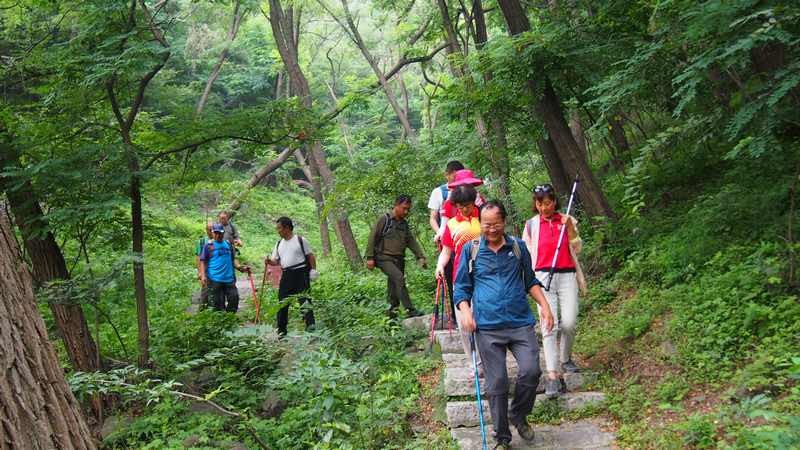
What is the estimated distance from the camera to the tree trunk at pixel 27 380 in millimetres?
2955

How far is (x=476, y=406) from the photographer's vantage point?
5.81 m

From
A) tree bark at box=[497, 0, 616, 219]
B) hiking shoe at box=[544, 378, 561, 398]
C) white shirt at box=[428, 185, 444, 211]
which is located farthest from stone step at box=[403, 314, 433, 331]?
tree bark at box=[497, 0, 616, 219]

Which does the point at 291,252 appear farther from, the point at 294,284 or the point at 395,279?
the point at 395,279

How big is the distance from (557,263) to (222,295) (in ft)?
20.6

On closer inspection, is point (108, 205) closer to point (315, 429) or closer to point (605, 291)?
point (315, 429)

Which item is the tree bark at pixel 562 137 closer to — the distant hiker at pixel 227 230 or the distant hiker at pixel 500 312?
the distant hiker at pixel 500 312

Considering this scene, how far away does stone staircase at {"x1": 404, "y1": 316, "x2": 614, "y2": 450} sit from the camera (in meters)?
5.28

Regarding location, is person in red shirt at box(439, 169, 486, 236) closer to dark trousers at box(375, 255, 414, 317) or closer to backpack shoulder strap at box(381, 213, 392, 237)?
backpack shoulder strap at box(381, 213, 392, 237)

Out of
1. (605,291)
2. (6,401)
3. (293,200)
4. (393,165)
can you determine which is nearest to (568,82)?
(605,291)

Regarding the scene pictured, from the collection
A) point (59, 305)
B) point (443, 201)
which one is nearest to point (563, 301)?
point (443, 201)

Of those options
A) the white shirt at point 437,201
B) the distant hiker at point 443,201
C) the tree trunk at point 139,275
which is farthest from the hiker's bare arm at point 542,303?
the tree trunk at point 139,275

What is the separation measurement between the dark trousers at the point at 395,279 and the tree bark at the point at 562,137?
9.38 ft

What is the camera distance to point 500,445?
499 centimetres

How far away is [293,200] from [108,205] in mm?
29742
